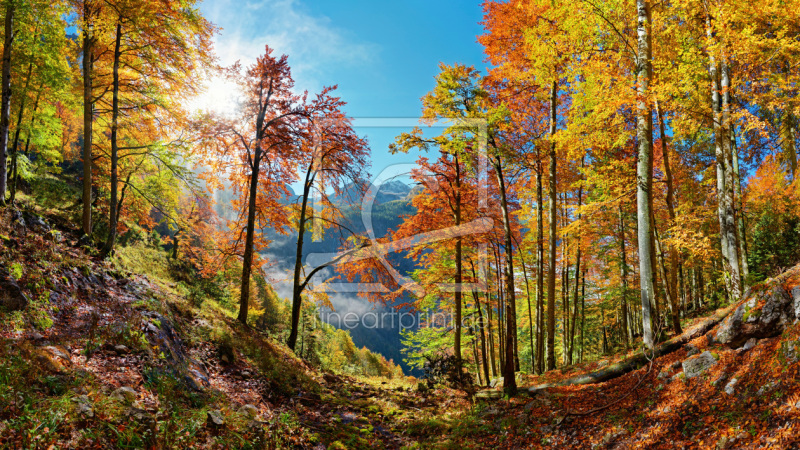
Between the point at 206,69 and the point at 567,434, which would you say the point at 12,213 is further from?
the point at 567,434

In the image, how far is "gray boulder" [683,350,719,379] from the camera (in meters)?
5.37

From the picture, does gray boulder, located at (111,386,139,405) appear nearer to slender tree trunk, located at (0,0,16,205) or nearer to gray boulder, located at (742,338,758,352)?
slender tree trunk, located at (0,0,16,205)

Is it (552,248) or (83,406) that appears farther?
(552,248)

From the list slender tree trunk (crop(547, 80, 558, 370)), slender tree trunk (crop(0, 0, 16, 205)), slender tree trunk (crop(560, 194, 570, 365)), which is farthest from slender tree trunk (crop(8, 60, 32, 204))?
slender tree trunk (crop(560, 194, 570, 365))

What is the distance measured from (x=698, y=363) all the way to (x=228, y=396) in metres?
8.12

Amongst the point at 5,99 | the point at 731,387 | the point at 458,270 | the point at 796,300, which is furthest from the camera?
the point at 458,270

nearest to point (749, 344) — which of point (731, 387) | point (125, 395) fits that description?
point (731, 387)

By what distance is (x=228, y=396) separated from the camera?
20.9ft

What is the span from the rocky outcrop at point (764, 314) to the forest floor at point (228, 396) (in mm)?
278

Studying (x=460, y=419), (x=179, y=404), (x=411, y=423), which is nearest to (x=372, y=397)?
(x=411, y=423)

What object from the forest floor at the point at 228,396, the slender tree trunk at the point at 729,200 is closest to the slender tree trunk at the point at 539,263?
the slender tree trunk at the point at 729,200

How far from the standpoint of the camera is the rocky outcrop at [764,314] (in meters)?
5.01

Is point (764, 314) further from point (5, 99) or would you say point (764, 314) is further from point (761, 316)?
point (5, 99)

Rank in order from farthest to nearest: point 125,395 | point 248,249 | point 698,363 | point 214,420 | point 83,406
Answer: point 248,249 → point 698,363 → point 214,420 → point 125,395 → point 83,406
